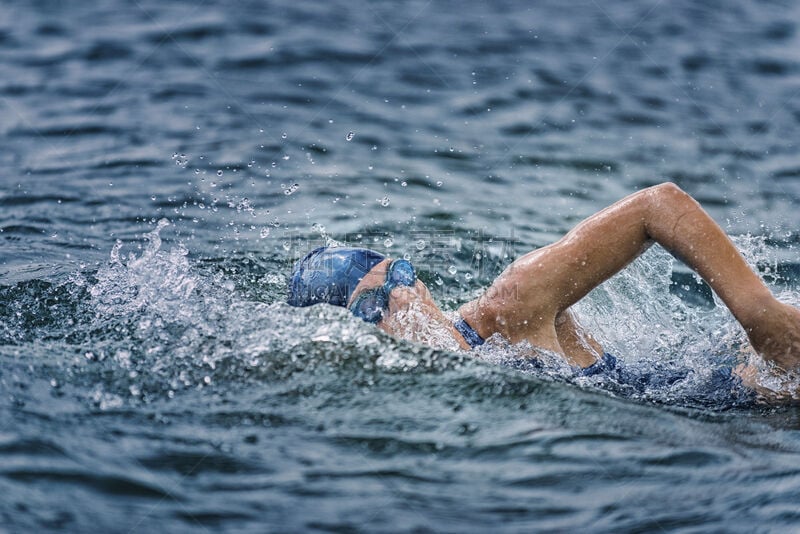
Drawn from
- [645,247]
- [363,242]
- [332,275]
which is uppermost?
[645,247]

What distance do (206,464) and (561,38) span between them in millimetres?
7164

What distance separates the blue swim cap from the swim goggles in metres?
0.06

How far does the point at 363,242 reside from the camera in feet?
19.6

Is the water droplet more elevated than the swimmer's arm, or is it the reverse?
the swimmer's arm

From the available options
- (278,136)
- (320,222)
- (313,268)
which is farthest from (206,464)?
(278,136)

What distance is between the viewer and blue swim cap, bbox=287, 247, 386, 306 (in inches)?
157

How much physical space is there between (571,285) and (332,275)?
96cm

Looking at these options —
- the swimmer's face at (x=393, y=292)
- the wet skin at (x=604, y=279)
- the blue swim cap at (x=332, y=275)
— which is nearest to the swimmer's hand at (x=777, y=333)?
the wet skin at (x=604, y=279)

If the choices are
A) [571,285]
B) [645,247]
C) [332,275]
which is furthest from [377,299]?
[645,247]

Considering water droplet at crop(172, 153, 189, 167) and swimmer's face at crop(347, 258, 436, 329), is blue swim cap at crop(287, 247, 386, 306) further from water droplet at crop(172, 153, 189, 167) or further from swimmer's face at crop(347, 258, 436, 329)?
water droplet at crop(172, 153, 189, 167)

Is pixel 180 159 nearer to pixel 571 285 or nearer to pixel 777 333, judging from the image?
pixel 571 285

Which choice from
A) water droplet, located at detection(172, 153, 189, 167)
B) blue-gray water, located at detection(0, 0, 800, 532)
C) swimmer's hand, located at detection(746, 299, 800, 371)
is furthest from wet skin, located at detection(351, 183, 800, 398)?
water droplet, located at detection(172, 153, 189, 167)

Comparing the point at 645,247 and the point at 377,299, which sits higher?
the point at 645,247

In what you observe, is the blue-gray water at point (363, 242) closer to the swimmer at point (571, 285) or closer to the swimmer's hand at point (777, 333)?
the swimmer at point (571, 285)
